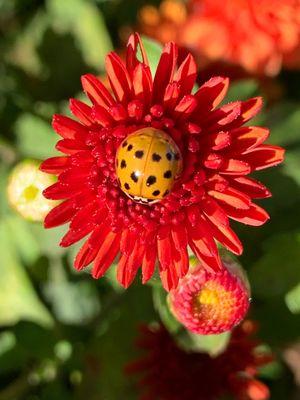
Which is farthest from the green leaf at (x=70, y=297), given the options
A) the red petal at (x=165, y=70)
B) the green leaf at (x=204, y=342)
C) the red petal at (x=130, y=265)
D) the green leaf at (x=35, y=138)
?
the red petal at (x=165, y=70)

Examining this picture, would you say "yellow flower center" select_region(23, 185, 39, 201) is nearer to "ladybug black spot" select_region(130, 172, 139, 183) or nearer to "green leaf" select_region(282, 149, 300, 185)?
"ladybug black spot" select_region(130, 172, 139, 183)

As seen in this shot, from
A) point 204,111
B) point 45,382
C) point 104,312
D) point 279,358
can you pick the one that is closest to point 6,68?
point 104,312

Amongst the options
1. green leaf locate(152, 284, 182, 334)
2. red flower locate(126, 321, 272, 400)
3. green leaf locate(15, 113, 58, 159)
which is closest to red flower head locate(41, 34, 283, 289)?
green leaf locate(152, 284, 182, 334)

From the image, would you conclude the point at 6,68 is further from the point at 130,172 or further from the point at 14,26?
the point at 130,172

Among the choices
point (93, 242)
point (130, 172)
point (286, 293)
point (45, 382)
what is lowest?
point (45, 382)

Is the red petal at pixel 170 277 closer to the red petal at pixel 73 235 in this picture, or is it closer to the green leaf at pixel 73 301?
the red petal at pixel 73 235
